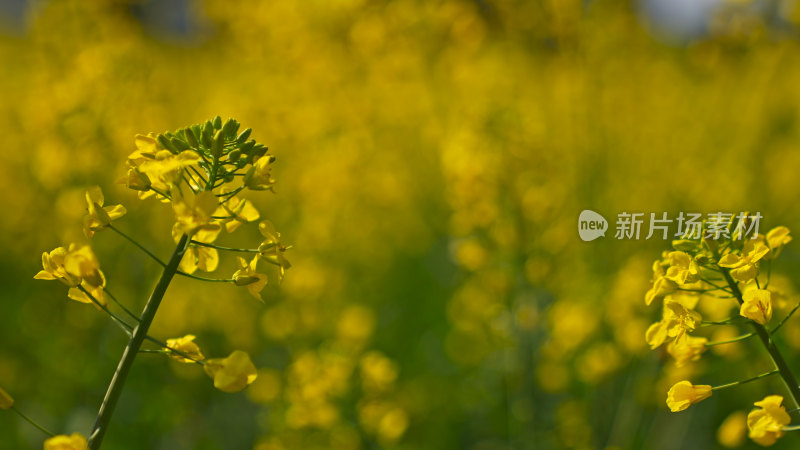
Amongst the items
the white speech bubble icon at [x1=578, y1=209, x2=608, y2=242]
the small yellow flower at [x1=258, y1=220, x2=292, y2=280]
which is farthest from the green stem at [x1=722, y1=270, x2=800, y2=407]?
the white speech bubble icon at [x1=578, y1=209, x2=608, y2=242]

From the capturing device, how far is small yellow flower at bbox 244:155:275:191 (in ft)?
4.70

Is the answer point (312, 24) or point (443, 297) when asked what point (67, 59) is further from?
point (443, 297)

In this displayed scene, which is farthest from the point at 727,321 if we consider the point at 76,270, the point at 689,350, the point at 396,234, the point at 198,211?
the point at 396,234

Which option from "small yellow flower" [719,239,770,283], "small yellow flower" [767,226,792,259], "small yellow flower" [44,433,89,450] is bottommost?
"small yellow flower" [44,433,89,450]

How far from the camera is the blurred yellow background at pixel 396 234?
3.17 metres

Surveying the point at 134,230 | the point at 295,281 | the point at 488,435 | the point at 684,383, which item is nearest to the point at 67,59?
the point at 134,230

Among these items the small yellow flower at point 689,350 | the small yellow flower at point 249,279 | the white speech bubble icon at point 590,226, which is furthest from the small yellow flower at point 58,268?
the white speech bubble icon at point 590,226

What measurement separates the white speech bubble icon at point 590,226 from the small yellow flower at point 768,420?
2835 millimetres

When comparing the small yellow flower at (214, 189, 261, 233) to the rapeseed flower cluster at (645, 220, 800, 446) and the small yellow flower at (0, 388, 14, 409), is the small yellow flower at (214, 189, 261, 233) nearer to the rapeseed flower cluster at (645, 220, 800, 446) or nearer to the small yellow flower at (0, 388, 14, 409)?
the small yellow flower at (0, 388, 14, 409)

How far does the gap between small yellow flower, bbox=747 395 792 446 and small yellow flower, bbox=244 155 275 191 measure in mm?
1130

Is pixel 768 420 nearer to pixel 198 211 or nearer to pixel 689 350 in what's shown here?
pixel 689 350

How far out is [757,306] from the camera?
1402 mm

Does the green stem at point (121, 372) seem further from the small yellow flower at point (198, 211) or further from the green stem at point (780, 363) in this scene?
the green stem at point (780, 363)

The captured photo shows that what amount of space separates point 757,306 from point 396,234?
5.02 metres
